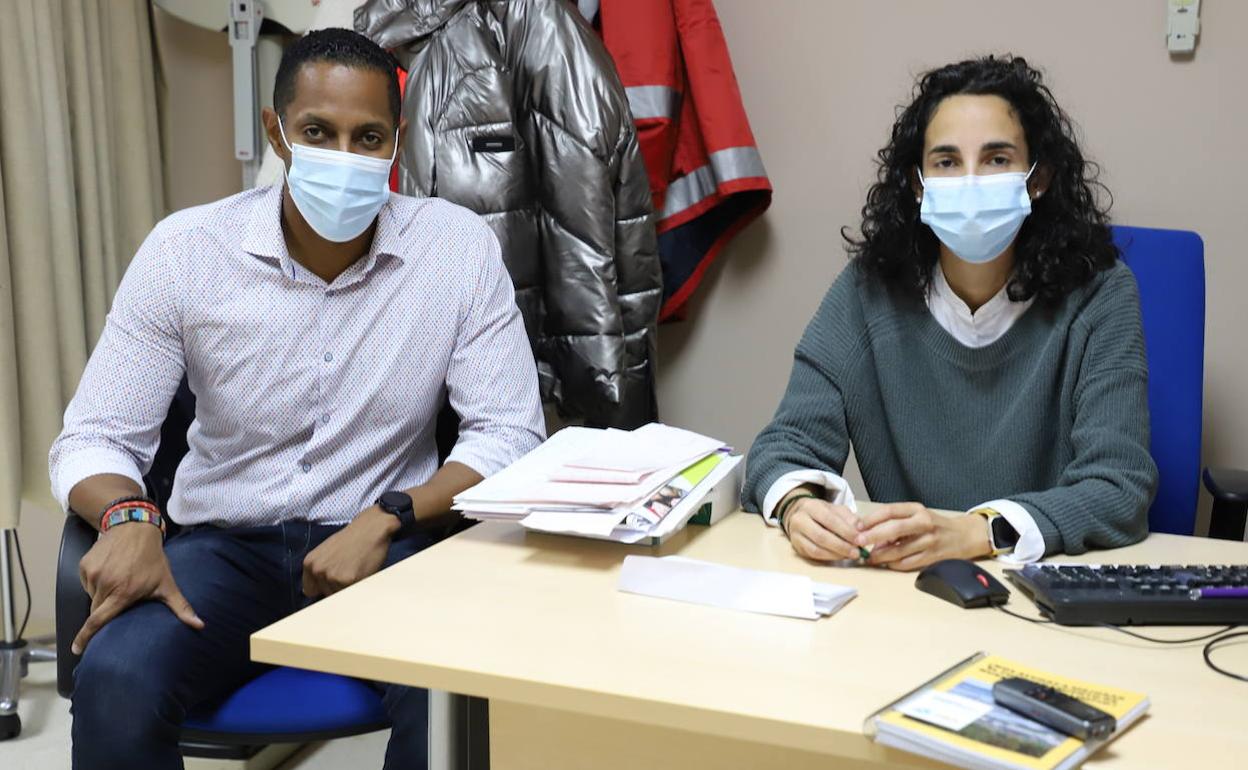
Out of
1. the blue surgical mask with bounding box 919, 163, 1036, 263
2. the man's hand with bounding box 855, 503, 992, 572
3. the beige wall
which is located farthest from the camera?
the beige wall

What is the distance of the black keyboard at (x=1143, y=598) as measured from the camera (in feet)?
3.73

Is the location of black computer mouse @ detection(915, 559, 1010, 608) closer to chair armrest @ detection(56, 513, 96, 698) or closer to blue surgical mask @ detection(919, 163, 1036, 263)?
blue surgical mask @ detection(919, 163, 1036, 263)

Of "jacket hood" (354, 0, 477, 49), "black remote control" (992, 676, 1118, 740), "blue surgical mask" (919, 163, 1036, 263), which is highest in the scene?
"jacket hood" (354, 0, 477, 49)

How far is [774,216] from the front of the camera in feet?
8.75

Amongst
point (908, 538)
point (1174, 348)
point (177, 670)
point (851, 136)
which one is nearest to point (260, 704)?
point (177, 670)

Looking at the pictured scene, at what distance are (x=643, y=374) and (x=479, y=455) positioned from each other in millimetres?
777

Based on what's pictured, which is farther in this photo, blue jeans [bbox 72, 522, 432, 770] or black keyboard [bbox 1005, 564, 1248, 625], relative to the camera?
blue jeans [bbox 72, 522, 432, 770]

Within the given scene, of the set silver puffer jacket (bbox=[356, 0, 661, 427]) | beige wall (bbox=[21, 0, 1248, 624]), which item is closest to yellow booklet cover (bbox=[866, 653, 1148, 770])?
silver puffer jacket (bbox=[356, 0, 661, 427])

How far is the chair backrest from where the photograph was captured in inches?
70.7

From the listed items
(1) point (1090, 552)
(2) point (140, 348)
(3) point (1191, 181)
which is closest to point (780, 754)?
(1) point (1090, 552)

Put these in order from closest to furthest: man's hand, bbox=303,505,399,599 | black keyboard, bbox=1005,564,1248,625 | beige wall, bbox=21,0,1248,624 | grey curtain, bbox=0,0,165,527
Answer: black keyboard, bbox=1005,564,1248,625 → man's hand, bbox=303,505,399,599 → beige wall, bbox=21,0,1248,624 → grey curtain, bbox=0,0,165,527

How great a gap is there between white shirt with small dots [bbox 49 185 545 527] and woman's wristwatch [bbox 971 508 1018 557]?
2.36 feet

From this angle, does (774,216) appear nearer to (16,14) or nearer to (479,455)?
(479,455)

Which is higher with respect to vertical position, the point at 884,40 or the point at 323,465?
the point at 884,40
